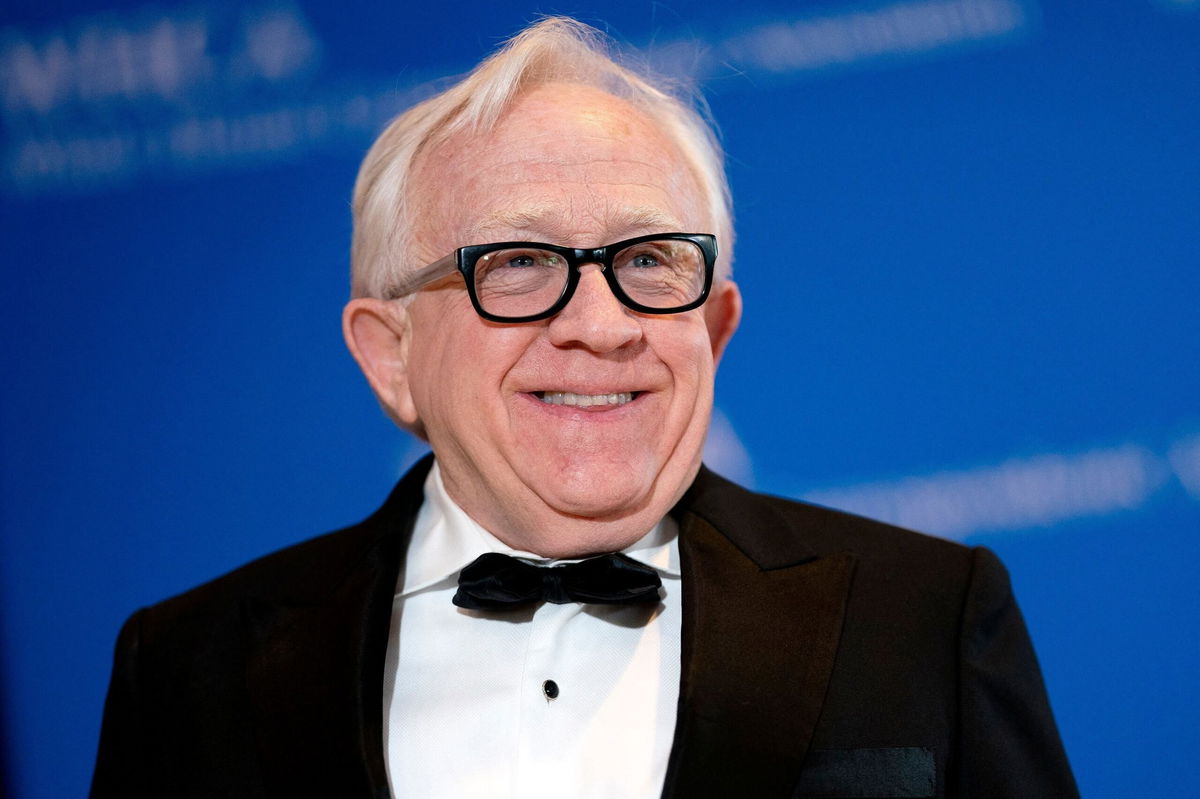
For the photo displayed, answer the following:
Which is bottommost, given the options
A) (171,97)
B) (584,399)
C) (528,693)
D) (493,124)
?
(528,693)

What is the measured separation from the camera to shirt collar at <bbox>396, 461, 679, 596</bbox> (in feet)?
6.09

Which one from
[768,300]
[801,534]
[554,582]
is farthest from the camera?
[768,300]

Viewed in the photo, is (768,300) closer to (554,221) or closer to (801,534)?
(801,534)

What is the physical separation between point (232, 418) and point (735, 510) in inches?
52.8

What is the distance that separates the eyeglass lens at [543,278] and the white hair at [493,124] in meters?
0.18

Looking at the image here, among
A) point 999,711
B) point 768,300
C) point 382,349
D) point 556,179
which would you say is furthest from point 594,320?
point 768,300

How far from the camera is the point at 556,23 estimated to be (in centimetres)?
198

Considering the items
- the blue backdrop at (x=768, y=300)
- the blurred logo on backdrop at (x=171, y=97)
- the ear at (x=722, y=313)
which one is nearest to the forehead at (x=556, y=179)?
the ear at (x=722, y=313)

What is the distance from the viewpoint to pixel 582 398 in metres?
1.72

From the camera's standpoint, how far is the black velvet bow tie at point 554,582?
1.75 metres

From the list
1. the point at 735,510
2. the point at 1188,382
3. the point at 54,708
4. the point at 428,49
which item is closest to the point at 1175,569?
the point at 1188,382

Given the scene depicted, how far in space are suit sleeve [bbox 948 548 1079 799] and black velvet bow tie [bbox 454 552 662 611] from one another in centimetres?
47

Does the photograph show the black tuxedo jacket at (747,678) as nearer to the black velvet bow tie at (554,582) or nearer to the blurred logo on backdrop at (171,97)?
the black velvet bow tie at (554,582)

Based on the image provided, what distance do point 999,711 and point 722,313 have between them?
750mm
